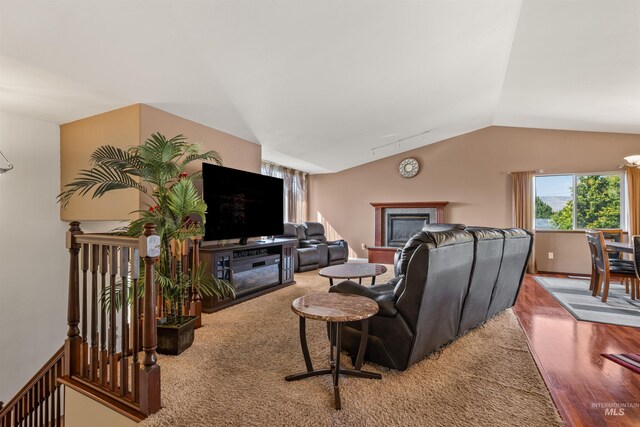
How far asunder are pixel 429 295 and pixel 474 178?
18.6 feet

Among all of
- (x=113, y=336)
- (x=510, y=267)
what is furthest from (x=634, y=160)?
(x=113, y=336)

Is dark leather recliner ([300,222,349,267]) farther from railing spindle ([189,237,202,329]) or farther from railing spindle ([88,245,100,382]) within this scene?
railing spindle ([88,245,100,382])

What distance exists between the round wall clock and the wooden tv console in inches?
155

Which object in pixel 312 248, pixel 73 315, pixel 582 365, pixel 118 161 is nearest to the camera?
pixel 73 315

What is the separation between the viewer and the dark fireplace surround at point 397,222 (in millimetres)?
7094

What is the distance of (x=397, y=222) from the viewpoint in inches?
292

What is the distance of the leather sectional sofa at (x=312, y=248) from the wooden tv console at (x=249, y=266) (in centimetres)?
104

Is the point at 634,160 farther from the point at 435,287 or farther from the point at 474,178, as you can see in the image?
the point at 435,287

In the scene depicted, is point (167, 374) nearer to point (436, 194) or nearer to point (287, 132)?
point (287, 132)

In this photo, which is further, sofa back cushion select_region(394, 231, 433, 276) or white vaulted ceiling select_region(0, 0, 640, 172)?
white vaulted ceiling select_region(0, 0, 640, 172)

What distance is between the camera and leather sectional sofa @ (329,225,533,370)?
1.97 m

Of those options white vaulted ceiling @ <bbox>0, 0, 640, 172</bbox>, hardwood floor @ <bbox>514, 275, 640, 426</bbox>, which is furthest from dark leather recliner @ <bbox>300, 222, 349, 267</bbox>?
hardwood floor @ <bbox>514, 275, 640, 426</bbox>

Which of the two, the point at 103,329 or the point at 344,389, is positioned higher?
the point at 103,329

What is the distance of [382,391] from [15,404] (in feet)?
11.7
